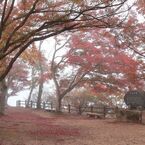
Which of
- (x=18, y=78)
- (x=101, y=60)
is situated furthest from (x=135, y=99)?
(x=18, y=78)

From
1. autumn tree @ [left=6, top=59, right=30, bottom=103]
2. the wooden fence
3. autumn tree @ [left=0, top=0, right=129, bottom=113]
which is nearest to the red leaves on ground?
autumn tree @ [left=0, top=0, right=129, bottom=113]

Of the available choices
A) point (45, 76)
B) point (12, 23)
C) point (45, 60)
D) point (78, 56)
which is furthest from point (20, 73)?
point (12, 23)

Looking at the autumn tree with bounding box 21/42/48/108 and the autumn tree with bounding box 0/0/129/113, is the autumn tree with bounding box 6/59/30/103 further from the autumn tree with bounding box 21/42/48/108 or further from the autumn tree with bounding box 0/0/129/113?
the autumn tree with bounding box 0/0/129/113

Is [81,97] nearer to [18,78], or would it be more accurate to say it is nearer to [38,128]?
[18,78]

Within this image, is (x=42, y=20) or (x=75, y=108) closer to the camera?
(x=42, y=20)

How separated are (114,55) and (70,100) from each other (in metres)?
17.5

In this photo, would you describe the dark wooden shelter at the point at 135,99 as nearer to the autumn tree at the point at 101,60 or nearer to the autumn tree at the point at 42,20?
the autumn tree at the point at 101,60

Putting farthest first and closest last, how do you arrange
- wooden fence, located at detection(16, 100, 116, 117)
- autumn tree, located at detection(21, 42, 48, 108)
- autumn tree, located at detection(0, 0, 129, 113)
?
1. wooden fence, located at detection(16, 100, 116, 117)
2. autumn tree, located at detection(21, 42, 48, 108)
3. autumn tree, located at detection(0, 0, 129, 113)

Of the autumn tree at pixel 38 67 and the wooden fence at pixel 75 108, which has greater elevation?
the autumn tree at pixel 38 67

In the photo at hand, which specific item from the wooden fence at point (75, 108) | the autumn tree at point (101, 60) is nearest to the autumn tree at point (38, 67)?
the wooden fence at point (75, 108)

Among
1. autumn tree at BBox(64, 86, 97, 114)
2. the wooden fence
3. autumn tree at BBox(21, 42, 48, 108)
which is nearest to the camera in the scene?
autumn tree at BBox(21, 42, 48, 108)

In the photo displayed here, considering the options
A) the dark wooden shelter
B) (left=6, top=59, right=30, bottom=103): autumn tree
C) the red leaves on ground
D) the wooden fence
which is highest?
(left=6, top=59, right=30, bottom=103): autumn tree

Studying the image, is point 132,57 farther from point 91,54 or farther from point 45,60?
point 45,60

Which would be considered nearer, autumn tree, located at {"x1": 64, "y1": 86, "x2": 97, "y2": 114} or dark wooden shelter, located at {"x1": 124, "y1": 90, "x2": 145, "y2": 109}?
dark wooden shelter, located at {"x1": 124, "y1": 90, "x2": 145, "y2": 109}
